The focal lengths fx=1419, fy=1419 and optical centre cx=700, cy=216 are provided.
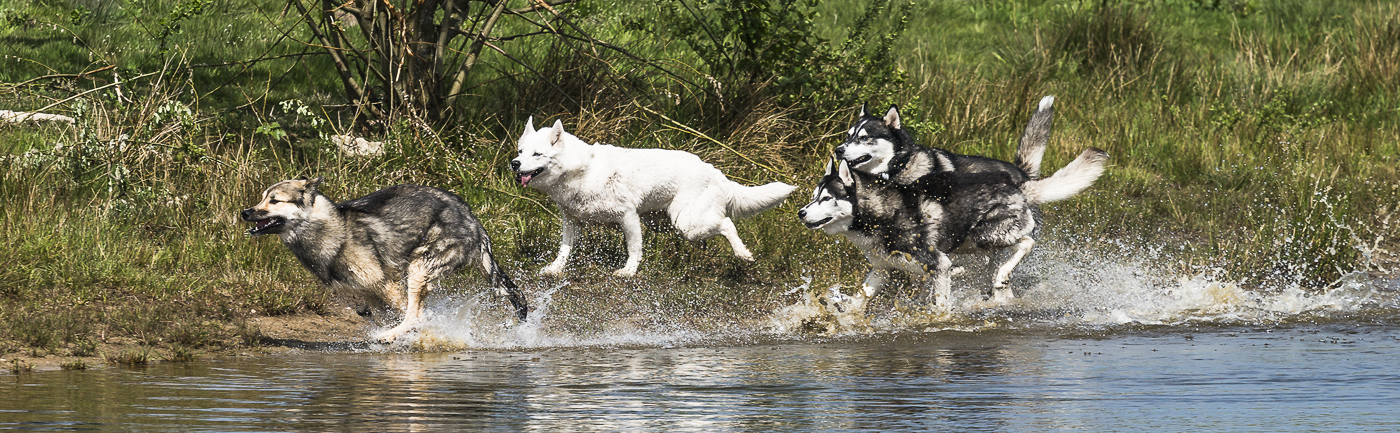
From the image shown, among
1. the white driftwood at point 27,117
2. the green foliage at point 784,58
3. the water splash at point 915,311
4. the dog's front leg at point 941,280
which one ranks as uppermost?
the green foliage at point 784,58

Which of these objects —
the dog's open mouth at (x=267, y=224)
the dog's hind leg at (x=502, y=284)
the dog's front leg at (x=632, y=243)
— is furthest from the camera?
the dog's front leg at (x=632, y=243)

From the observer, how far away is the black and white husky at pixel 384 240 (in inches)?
296

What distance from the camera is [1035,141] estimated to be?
9766 millimetres

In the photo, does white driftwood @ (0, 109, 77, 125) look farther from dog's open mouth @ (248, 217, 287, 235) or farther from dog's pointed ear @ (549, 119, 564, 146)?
dog's pointed ear @ (549, 119, 564, 146)

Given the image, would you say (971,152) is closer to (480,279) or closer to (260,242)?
(480,279)

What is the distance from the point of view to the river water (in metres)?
5.24

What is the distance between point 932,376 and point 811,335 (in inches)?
68.0

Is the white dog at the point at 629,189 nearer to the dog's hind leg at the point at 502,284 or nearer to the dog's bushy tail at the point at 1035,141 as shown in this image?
the dog's hind leg at the point at 502,284

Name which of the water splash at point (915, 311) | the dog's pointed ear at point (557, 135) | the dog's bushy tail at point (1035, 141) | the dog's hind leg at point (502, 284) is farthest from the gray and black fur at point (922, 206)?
the dog's hind leg at point (502, 284)

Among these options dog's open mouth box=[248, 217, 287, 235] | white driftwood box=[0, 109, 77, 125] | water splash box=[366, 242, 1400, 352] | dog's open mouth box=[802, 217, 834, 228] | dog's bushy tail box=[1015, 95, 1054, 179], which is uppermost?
white driftwood box=[0, 109, 77, 125]

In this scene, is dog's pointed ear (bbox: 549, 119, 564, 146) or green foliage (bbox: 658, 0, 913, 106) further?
green foliage (bbox: 658, 0, 913, 106)

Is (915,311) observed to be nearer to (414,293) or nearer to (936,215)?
(936,215)

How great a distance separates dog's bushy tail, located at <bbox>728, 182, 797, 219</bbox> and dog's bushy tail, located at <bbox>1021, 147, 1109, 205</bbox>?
5.24 feet

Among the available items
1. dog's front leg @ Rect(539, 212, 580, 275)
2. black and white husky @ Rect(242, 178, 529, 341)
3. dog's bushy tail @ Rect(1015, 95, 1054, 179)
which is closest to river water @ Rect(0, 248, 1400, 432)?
Result: black and white husky @ Rect(242, 178, 529, 341)
